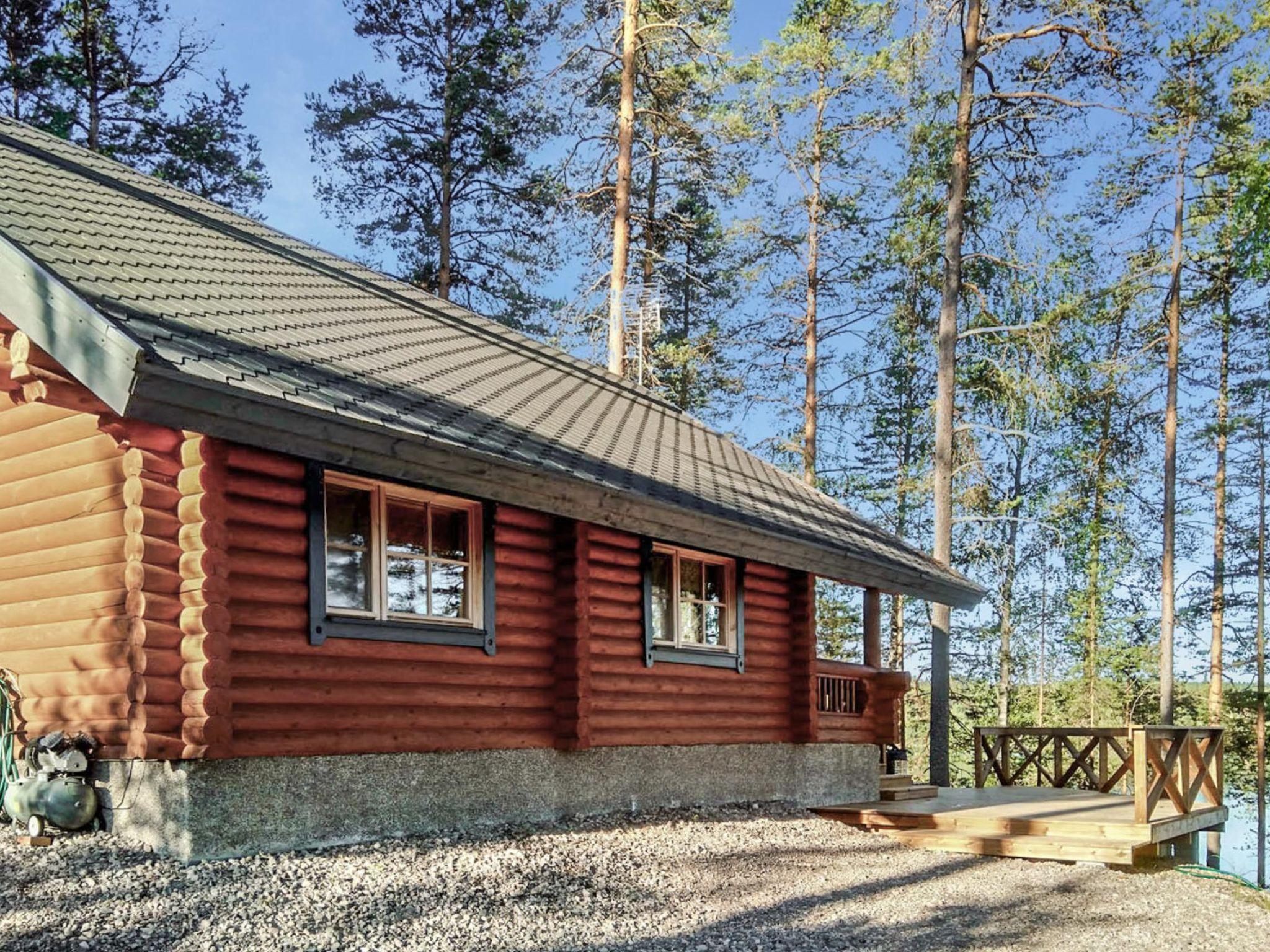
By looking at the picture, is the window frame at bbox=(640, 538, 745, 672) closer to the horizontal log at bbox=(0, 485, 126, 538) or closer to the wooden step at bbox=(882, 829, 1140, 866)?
the wooden step at bbox=(882, 829, 1140, 866)

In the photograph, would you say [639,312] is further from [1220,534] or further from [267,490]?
[1220,534]

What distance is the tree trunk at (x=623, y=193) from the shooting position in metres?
17.8

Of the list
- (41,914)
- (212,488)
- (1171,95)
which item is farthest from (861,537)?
(1171,95)

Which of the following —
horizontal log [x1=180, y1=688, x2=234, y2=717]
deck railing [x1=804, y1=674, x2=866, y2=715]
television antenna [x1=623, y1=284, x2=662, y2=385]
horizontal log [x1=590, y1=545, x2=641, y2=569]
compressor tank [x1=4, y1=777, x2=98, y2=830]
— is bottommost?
deck railing [x1=804, y1=674, x2=866, y2=715]

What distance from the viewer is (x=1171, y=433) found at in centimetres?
2027

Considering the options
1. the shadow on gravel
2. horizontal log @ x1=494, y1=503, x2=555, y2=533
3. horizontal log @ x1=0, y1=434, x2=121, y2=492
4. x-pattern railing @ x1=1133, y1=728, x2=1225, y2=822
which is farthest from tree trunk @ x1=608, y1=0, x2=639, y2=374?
the shadow on gravel

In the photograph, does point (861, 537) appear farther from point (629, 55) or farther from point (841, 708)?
point (629, 55)

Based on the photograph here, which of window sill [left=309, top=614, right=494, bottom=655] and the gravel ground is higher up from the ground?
window sill [left=309, top=614, right=494, bottom=655]

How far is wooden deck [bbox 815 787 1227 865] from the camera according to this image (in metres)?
9.77

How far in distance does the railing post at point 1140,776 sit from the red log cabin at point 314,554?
9.51ft

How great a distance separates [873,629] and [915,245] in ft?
37.1

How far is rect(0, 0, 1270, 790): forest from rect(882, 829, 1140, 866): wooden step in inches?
240

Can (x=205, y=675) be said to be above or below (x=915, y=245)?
below

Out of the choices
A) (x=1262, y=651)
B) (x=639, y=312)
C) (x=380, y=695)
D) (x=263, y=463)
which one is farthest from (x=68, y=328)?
(x=1262, y=651)
